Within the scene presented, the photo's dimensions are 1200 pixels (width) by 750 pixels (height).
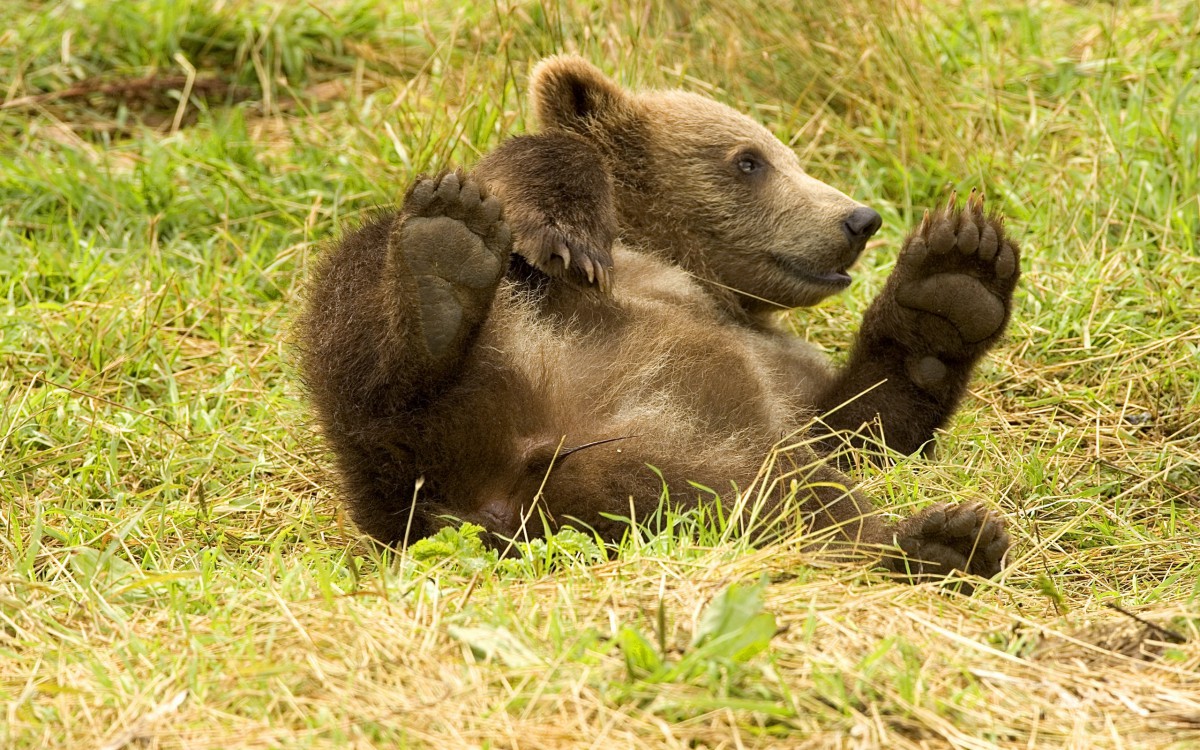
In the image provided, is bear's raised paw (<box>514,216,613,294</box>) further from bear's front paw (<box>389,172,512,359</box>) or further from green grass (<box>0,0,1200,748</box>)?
green grass (<box>0,0,1200,748</box>)

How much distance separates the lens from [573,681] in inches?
103

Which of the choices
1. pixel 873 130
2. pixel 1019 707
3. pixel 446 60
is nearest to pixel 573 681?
pixel 1019 707

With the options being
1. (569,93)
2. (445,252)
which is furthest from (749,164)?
(445,252)

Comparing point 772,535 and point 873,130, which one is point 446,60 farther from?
point 772,535

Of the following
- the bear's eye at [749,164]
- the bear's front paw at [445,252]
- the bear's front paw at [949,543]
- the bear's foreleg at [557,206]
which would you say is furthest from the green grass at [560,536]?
the bear's eye at [749,164]

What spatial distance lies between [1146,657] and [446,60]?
4174 mm

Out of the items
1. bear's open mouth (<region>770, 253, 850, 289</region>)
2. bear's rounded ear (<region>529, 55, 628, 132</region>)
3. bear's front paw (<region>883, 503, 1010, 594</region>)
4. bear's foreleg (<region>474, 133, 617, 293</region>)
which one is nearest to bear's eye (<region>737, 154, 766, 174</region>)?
bear's open mouth (<region>770, 253, 850, 289</region>)

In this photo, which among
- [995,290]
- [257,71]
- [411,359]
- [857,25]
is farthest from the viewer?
[257,71]

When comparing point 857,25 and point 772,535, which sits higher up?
point 857,25

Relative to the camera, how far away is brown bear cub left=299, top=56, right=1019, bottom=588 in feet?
11.8

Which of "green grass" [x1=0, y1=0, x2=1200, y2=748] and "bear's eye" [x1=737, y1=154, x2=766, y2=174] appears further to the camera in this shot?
"bear's eye" [x1=737, y1=154, x2=766, y2=174]

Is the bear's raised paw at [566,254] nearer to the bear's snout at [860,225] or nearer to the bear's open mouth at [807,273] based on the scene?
the bear's open mouth at [807,273]

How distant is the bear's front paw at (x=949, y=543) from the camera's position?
354 centimetres

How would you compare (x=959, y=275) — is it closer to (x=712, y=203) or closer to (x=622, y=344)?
(x=712, y=203)
